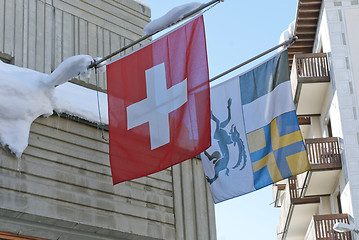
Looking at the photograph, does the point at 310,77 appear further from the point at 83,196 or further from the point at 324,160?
the point at 83,196

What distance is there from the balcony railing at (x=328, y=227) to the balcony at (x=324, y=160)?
1.65 meters

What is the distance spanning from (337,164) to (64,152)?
18.0m

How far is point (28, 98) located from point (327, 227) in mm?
18087

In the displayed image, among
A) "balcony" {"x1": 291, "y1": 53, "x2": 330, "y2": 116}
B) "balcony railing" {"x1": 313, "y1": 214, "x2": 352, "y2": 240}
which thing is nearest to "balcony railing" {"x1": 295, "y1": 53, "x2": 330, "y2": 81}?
"balcony" {"x1": 291, "y1": 53, "x2": 330, "y2": 116}

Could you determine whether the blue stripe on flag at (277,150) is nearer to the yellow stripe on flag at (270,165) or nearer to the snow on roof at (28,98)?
the yellow stripe on flag at (270,165)

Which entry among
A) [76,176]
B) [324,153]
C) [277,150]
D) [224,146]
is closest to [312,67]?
[324,153]

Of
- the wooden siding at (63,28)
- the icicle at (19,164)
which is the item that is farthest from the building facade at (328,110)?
the icicle at (19,164)

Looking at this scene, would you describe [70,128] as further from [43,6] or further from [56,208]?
[43,6]

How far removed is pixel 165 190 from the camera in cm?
1294

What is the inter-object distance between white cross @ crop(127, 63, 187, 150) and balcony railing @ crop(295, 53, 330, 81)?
19285 mm

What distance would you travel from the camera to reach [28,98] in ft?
37.1

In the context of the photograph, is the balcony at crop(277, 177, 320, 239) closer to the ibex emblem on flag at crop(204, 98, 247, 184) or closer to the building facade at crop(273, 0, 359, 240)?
the building facade at crop(273, 0, 359, 240)

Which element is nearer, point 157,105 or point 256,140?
point 157,105

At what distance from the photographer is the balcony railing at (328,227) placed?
27.3m
